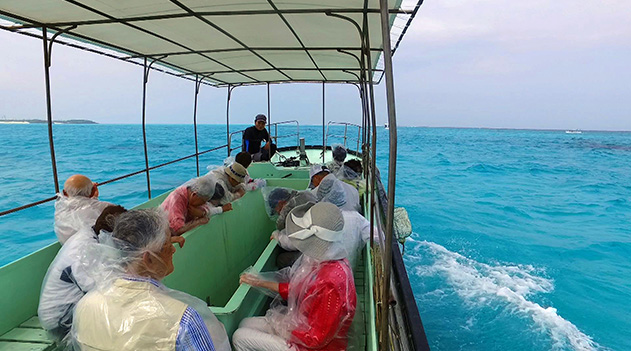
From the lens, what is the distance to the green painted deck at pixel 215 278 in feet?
7.73

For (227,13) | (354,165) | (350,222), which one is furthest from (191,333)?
(354,165)

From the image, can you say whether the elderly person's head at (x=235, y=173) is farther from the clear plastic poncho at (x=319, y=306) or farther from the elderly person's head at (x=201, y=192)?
the clear plastic poncho at (x=319, y=306)

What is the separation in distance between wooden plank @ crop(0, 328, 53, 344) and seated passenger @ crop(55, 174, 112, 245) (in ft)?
2.12

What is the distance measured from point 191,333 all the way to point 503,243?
1253 cm

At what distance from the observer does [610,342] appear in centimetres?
697

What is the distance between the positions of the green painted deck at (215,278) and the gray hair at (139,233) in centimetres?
85

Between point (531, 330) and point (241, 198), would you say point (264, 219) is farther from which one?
point (531, 330)

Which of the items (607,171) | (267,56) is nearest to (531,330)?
(267,56)

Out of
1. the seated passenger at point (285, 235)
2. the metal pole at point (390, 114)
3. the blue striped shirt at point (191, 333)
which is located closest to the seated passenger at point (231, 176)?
the seated passenger at point (285, 235)

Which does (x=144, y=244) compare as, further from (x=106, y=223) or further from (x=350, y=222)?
(x=350, y=222)

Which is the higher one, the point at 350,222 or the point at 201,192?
the point at 201,192

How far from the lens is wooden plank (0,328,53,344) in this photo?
94.6 inches

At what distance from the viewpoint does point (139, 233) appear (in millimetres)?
1513

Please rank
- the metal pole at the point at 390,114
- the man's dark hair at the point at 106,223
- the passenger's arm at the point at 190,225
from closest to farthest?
the metal pole at the point at 390,114 → the man's dark hair at the point at 106,223 → the passenger's arm at the point at 190,225
